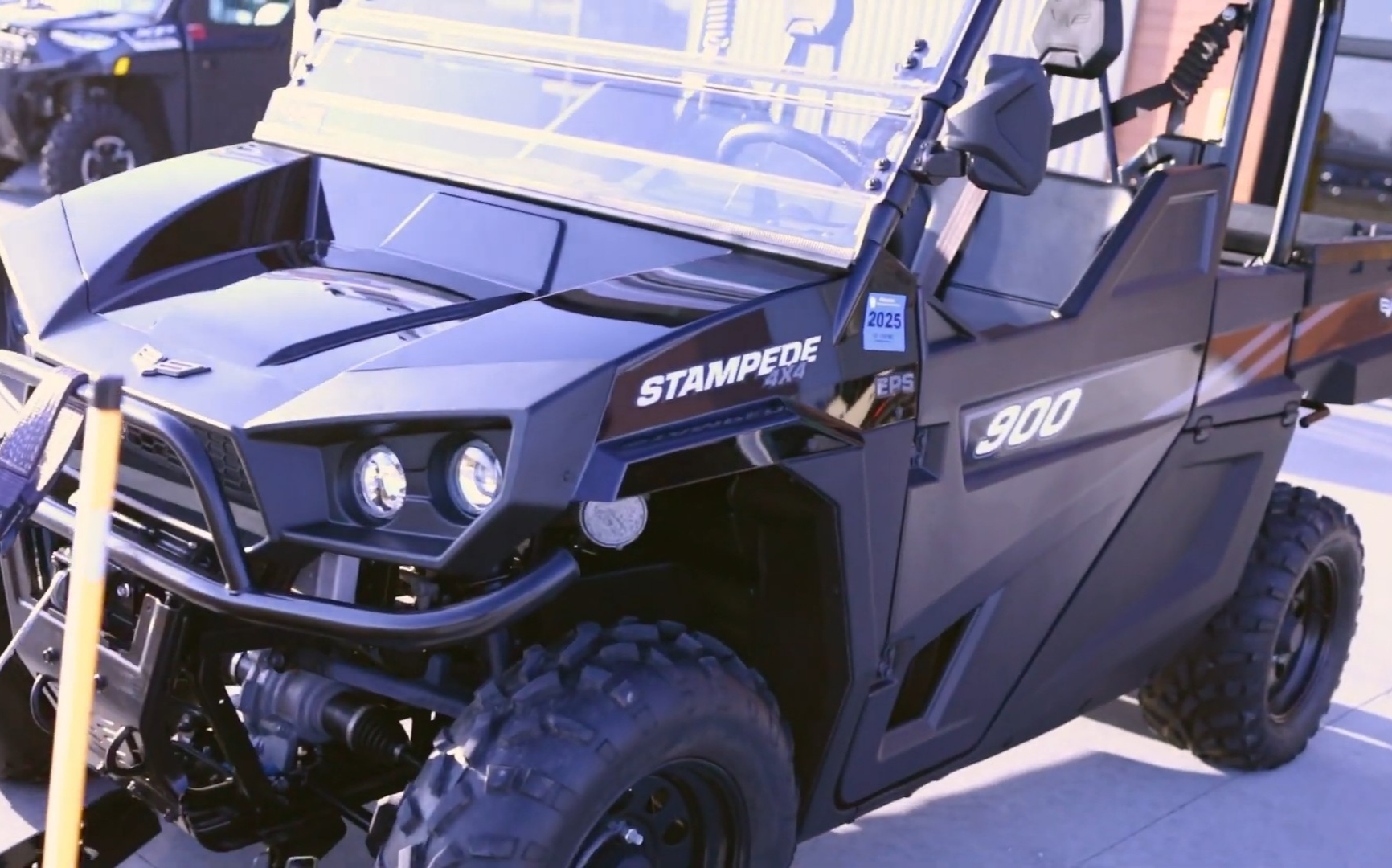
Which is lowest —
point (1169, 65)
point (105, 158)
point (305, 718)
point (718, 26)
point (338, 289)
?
point (105, 158)

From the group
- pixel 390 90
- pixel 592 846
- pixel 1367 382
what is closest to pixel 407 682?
pixel 592 846

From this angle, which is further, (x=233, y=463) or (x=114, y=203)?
(x=114, y=203)

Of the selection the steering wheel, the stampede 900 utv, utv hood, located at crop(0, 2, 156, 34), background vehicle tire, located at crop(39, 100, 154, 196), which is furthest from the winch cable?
utv hood, located at crop(0, 2, 156, 34)

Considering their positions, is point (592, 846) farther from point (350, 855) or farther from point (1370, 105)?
point (1370, 105)

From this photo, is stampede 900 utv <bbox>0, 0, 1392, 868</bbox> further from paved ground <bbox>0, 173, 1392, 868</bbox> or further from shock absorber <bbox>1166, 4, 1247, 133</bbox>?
paved ground <bbox>0, 173, 1392, 868</bbox>

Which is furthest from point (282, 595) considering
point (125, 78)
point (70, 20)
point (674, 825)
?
point (70, 20)

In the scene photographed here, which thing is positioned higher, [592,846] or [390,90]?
[390,90]

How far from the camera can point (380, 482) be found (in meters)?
2.33

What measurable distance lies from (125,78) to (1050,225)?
25.9ft

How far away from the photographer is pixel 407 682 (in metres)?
2.56

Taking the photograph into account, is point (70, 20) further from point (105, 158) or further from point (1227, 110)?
point (1227, 110)

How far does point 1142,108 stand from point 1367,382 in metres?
0.91

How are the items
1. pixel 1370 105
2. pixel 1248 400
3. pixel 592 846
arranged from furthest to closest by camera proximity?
1. pixel 1370 105
2. pixel 1248 400
3. pixel 592 846

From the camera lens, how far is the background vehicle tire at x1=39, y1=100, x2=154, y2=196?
A: 990 centimetres
